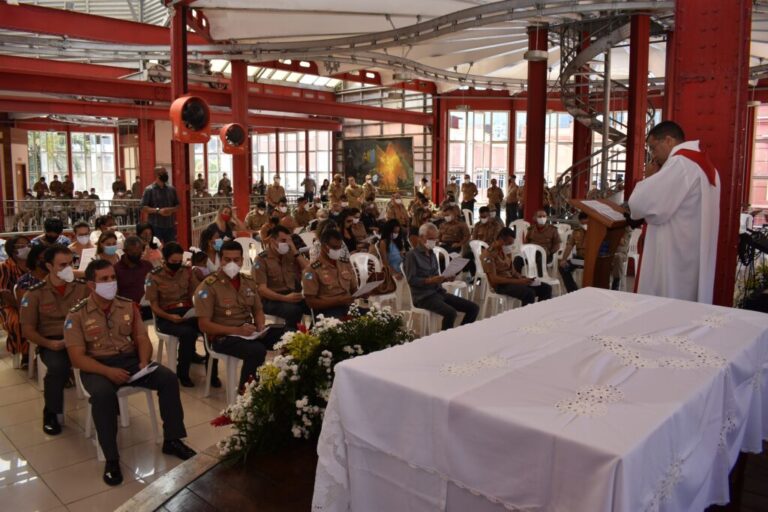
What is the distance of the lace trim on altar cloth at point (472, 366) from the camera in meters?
1.98

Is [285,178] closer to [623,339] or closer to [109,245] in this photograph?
[109,245]

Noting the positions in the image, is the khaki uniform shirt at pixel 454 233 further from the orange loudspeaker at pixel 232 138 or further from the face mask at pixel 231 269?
the face mask at pixel 231 269

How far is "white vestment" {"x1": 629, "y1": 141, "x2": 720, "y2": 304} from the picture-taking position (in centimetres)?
366

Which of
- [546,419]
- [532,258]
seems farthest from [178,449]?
[532,258]

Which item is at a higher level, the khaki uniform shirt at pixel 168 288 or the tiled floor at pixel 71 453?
the khaki uniform shirt at pixel 168 288

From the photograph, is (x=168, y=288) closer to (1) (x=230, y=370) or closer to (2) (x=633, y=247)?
(1) (x=230, y=370)

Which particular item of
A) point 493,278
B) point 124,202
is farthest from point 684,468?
point 124,202

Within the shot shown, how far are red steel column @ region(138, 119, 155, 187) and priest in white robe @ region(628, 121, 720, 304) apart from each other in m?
17.9

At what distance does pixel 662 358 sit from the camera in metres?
2.13

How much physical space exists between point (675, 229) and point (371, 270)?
3.64 metres

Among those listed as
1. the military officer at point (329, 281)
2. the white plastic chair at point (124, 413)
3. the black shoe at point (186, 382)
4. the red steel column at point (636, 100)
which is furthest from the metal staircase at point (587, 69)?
the white plastic chair at point (124, 413)

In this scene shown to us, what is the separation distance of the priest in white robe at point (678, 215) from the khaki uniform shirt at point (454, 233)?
→ 18.4 feet

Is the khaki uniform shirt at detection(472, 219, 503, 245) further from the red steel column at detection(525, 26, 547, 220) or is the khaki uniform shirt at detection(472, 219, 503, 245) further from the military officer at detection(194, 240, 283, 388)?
the military officer at detection(194, 240, 283, 388)

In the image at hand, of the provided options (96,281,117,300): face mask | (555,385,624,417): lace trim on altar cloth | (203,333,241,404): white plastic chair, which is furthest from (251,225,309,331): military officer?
(555,385,624,417): lace trim on altar cloth
